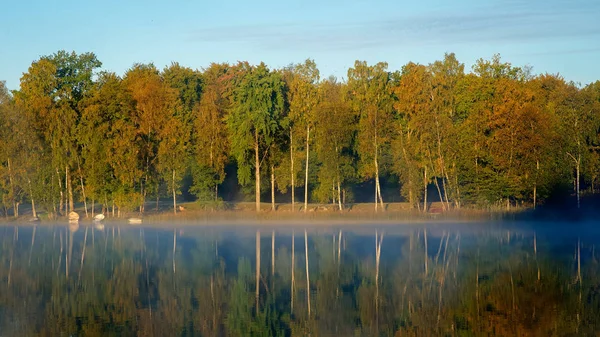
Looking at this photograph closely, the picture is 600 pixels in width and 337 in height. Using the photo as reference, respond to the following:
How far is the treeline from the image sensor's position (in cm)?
5600

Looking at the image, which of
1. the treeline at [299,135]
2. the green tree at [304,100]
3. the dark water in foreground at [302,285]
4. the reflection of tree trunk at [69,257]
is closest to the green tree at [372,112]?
the treeline at [299,135]

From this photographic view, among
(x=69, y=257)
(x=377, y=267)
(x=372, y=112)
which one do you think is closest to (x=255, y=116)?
(x=372, y=112)

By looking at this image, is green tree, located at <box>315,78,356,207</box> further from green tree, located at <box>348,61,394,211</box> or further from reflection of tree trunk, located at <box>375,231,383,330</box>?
reflection of tree trunk, located at <box>375,231,383,330</box>

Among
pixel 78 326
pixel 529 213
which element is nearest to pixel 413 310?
pixel 78 326

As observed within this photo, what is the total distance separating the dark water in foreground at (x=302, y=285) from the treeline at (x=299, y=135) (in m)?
12.4

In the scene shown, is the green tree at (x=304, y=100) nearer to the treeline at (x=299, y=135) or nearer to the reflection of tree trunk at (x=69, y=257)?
the treeline at (x=299, y=135)

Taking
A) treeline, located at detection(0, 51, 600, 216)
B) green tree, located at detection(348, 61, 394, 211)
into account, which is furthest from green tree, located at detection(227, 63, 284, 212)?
green tree, located at detection(348, 61, 394, 211)

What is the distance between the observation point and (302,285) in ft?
86.2

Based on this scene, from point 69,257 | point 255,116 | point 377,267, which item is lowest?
point 377,267

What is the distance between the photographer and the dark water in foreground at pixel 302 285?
19.8 metres

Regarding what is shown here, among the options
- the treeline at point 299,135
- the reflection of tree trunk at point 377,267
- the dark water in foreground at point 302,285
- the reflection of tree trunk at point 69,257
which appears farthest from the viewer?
the treeline at point 299,135

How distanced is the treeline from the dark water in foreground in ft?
40.8

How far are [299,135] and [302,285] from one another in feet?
108

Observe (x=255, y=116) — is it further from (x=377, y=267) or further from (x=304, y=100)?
(x=377, y=267)
